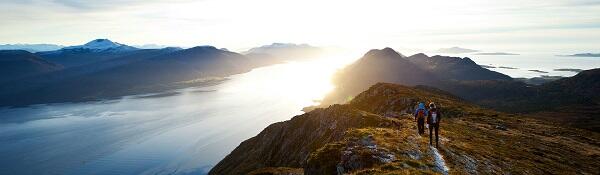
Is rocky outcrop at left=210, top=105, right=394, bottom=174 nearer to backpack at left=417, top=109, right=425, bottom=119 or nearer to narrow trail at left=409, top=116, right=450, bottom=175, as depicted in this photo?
backpack at left=417, top=109, right=425, bottom=119

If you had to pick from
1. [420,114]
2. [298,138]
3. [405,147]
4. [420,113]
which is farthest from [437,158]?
[298,138]

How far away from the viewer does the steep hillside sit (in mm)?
31719

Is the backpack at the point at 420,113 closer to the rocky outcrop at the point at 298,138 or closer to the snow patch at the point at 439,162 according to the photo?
the snow patch at the point at 439,162

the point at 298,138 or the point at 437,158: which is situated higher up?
the point at 437,158

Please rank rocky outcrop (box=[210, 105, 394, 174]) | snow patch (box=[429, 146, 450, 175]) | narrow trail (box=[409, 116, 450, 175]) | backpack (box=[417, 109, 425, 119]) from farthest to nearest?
1. rocky outcrop (box=[210, 105, 394, 174])
2. backpack (box=[417, 109, 425, 119])
3. narrow trail (box=[409, 116, 450, 175])
4. snow patch (box=[429, 146, 450, 175])

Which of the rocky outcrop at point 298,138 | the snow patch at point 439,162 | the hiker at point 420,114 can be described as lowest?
the rocky outcrop at point 298,138

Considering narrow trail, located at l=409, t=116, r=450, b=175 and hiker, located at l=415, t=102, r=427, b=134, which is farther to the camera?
hiker, located at l=415, t=102, r=427, b=134

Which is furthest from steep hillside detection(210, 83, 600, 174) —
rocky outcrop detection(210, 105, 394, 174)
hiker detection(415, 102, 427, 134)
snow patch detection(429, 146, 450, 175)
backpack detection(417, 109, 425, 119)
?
backpack detection(417, 109, 425, 119)

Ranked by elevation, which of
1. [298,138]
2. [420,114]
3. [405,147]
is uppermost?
[420,114]

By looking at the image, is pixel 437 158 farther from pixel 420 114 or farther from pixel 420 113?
pixel 420 114

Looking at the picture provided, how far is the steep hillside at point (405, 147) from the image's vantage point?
104ft

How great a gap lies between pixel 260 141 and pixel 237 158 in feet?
28.6

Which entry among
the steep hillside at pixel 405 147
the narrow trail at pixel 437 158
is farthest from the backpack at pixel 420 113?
the narrow trail at pixel 437 158

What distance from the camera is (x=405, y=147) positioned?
35.4 meters
